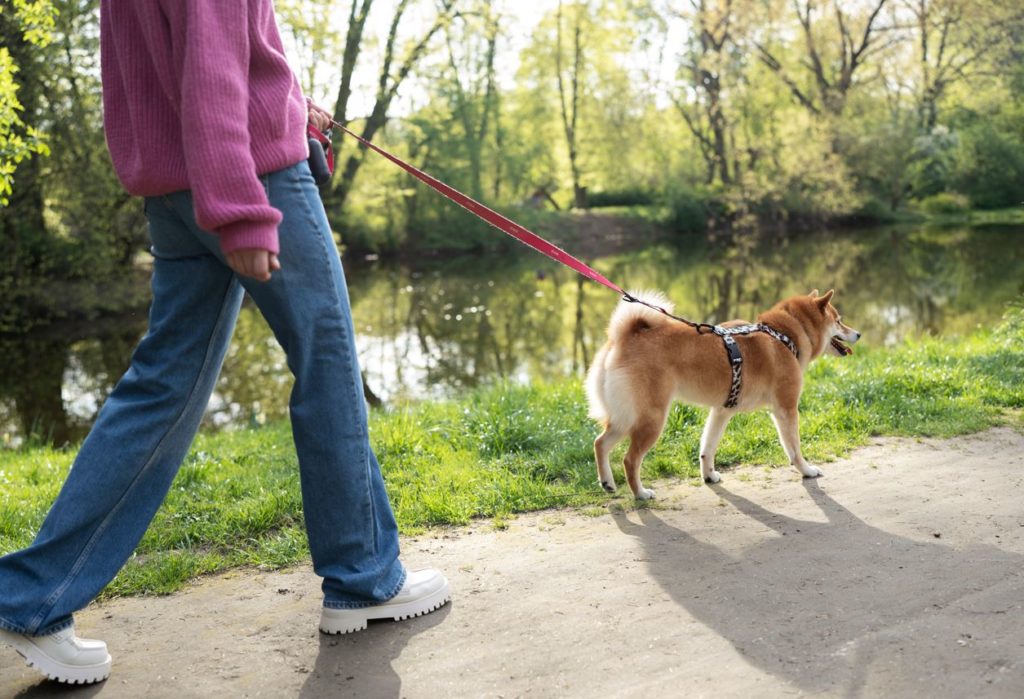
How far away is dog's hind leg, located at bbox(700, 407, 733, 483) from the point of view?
4660mm

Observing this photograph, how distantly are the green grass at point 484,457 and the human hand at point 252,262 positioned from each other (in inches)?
63.7

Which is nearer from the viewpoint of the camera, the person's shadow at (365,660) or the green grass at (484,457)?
the person's shadow at (365,660)

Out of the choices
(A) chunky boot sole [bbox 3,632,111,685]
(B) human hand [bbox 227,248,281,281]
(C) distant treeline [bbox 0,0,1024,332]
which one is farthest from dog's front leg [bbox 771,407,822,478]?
(C) distant treeline [bbox 0,0,1024,332]

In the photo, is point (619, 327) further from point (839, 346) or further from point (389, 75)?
point (389, 75)

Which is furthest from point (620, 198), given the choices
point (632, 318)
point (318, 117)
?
point (318, 117)

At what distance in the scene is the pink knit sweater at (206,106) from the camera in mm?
2402

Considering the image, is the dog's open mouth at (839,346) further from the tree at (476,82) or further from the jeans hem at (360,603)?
the tree at (476,82)

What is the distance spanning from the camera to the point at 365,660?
2.76 meters

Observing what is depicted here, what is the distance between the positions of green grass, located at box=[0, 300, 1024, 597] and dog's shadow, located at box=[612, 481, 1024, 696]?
954mm

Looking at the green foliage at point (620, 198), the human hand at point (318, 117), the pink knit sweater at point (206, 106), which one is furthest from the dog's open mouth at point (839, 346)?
the green foliage at point (620, 198)

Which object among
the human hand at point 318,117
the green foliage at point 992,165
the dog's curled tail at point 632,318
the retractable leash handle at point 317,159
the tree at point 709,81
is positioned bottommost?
the dog's curled tail at point 632,318

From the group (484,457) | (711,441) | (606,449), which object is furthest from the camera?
(484,457)

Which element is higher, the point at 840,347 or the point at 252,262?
the point at 252,262

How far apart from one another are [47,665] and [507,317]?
15.7 metres
